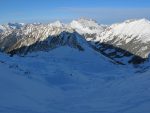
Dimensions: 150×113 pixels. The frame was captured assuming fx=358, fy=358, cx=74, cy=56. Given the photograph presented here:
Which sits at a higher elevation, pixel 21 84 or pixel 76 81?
pixel 21 84

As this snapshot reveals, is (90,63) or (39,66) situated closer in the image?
(39,66)

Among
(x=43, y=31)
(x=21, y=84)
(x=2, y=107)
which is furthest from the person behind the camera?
(x=43, y=31)

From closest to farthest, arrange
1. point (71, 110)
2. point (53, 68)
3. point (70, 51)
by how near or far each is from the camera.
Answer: point (71, 110)
point (53, 68)
point (70, 51)

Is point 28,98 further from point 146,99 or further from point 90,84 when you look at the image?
point 90,84

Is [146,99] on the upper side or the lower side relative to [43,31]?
upper

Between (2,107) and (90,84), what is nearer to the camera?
(2,107)

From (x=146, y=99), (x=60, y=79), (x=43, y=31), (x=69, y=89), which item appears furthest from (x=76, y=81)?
(x=43, y=31)

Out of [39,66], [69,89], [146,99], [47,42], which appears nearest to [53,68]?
[39,66]

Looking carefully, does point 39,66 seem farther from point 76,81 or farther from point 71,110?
point 71,110

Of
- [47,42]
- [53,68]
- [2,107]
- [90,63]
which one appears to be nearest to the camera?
[2,107]
